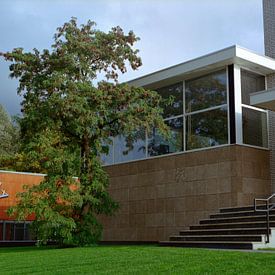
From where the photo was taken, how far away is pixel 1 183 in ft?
93.0

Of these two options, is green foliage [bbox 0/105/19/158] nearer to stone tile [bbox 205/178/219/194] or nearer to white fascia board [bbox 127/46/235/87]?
white fascia board [bbox 127/46/235/87]

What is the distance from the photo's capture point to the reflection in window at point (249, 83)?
1803 centimetres

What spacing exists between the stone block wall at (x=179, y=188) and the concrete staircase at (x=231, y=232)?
1066 millimetres

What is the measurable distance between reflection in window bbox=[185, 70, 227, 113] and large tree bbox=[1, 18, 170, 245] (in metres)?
1.91

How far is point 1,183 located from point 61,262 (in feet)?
60.5

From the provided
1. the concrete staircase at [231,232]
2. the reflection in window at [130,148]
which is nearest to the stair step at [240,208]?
the concrete staircase at [231,232]

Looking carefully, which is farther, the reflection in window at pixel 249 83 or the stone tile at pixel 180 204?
the stone tile at pixel 180 204

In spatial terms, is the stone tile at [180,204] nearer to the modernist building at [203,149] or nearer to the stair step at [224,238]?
the modernist building at [203,149]

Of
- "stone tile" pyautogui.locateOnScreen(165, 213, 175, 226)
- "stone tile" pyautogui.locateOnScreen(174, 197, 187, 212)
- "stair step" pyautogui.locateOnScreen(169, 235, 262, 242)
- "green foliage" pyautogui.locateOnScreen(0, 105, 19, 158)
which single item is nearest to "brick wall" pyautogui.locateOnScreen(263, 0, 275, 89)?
"stone tile" pyautogui.locateOnScreen(174, 197, 187, 212)

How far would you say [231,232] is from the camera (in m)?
14.1

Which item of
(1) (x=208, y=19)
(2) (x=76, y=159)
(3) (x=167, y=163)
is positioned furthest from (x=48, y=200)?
(1) (x=208, y=19)

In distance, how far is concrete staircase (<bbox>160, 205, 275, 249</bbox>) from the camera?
1274 centimetres

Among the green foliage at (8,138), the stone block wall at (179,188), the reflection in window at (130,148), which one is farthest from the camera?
the green foliage at (8,138)

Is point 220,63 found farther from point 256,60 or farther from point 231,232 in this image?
point 231,232
